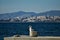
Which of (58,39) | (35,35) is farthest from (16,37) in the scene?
(58,39)

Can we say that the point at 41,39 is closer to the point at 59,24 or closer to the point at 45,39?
the point at 45,39

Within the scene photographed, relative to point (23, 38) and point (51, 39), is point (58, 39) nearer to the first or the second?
point (51, 39)

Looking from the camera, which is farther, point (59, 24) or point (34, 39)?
point (59, 24)

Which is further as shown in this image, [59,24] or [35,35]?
[59,24]

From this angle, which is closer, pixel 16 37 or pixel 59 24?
pixel 16 37

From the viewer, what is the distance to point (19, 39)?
10953mm

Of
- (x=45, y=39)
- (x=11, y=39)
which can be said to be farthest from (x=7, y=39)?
(x=45, y=39)

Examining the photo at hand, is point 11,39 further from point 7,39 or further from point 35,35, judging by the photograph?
point 35,35

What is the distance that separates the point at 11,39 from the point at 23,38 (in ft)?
1.80

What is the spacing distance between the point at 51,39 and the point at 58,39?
30 cm

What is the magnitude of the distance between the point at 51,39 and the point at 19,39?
1.38 metres

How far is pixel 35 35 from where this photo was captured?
11.2 meters

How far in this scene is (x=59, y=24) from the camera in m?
85.0

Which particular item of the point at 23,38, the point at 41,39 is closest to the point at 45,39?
the point at 41,39
